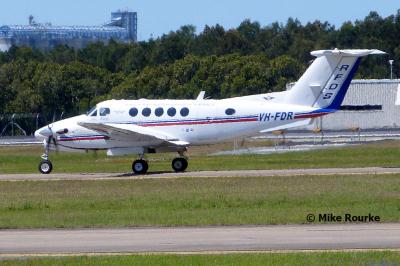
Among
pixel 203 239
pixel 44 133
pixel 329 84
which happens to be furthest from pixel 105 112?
pixel 203 239

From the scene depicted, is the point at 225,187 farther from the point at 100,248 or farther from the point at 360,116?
the point at 360,116

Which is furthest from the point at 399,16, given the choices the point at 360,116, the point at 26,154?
the point at 26,154

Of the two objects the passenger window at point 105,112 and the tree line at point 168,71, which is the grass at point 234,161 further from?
the tree line at point 168,71

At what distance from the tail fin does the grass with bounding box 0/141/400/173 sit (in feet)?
9.55

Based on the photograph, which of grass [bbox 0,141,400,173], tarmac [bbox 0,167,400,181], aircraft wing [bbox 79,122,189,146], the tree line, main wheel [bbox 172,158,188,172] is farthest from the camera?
the tree line

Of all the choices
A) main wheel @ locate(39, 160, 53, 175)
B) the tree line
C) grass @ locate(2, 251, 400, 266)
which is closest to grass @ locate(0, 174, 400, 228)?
main wheel @ locate(39, 160, 53, 175)

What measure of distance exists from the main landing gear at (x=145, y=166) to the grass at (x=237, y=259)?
2181 centimetres

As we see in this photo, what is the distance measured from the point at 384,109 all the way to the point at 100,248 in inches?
2510

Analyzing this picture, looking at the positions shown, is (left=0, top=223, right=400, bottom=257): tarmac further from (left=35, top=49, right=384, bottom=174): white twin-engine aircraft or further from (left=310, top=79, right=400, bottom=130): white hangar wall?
(left=310, top=79, right=400, bottom=130): white hangar wall

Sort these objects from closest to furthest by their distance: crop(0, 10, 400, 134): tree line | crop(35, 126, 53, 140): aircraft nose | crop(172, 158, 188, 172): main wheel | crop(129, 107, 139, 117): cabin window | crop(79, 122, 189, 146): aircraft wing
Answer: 1. crop(79, 122, 189, 146): aircraft wing
2. crop(172, 158, 188, 172): main wheel
3. crop(129, 107, 139, 117): cabin window
4. crop(35, 126, 53, 140): aircraft nose
5. crop(0, 10, 400, 134): tree line

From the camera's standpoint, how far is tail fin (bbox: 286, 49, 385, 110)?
40.3 metres

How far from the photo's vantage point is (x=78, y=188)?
113ft

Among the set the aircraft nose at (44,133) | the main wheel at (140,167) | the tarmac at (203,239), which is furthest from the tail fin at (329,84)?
the tarmac at (203,239)

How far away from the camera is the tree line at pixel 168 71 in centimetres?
8994
